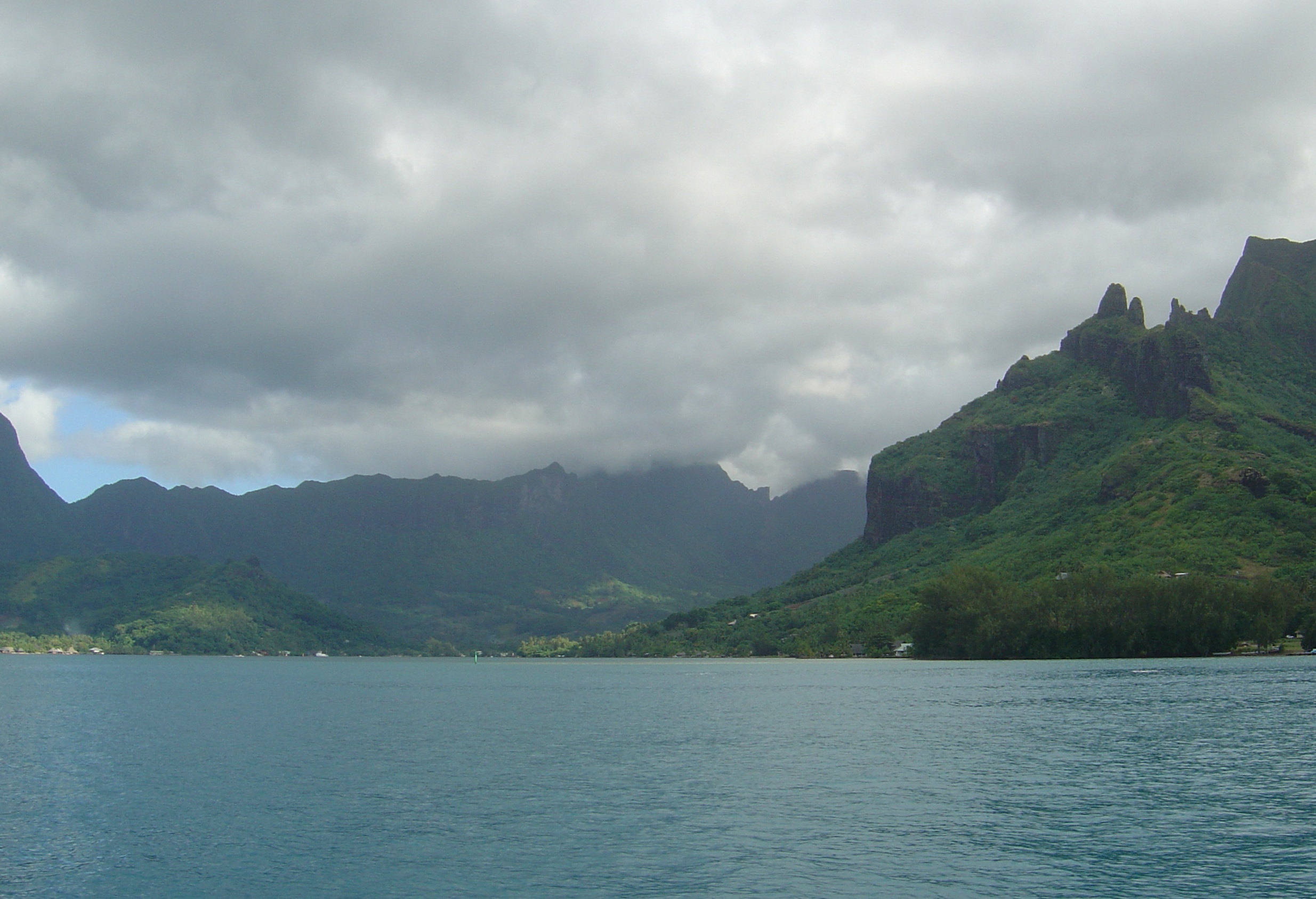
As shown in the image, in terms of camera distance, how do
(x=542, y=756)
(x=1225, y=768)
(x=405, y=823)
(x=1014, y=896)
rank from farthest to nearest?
(x=542, y=756) → (x=1225, y=768) → (x=405, y=823) → (x=1014, y=896)

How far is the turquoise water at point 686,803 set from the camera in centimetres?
4541

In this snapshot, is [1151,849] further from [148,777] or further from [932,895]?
[148,777]

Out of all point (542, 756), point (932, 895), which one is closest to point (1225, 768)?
point (932, 895)

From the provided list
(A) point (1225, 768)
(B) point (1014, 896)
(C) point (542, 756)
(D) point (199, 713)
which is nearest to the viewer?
(B) point (1014, 896)

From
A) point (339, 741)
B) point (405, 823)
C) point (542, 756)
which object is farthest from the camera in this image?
point (339, 741)

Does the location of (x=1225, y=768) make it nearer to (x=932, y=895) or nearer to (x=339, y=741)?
(x=932, y=895)

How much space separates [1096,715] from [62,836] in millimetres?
93850

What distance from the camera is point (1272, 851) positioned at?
47656mm

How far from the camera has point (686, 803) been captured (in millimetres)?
63094

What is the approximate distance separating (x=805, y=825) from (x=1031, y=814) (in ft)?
44.2

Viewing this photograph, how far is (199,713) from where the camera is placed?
13438cm

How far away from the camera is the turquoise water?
45.4m

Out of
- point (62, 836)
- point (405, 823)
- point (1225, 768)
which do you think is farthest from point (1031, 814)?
point (62, 836)

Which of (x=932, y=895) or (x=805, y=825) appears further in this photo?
(x=805, y=825)
